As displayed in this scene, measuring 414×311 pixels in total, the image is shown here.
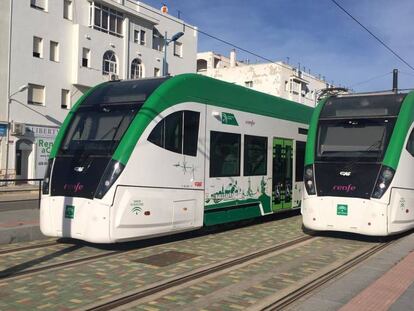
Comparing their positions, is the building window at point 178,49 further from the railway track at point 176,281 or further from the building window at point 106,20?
the railway track at point 176,281

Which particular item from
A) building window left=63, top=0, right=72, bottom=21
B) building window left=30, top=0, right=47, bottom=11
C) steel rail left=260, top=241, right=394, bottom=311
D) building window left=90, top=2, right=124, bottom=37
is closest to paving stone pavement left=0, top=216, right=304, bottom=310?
steel rail left=260, top=241, right=394, bottom=311

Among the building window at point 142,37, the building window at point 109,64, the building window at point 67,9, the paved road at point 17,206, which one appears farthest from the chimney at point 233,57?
the paved road at point 17,206

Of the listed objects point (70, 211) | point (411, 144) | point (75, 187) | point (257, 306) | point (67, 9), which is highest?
point (67, 9)

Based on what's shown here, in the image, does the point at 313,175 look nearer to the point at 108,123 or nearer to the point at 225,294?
the point at 108,123

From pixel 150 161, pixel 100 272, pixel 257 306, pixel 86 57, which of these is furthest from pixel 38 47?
pixel 257 306

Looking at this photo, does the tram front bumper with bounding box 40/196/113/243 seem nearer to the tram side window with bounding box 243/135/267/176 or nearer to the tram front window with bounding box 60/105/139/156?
the tram front window with bounding box 60/105/139/156

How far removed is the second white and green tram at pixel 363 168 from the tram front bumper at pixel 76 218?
173 inches

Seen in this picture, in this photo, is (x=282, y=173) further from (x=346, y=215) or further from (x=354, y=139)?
(x=346, y=215)

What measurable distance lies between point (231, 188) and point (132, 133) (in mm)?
3421

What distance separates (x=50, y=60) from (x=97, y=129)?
24901mm

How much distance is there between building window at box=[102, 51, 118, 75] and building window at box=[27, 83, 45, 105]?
5218 mm

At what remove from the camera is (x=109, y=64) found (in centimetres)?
3659

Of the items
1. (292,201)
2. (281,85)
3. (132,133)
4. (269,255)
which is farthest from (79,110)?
(281,85)

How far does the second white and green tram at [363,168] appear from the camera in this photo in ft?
32.6
